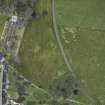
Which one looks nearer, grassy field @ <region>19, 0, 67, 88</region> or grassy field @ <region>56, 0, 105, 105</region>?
grassy field @ <region>56, 0, 105, 105</region>

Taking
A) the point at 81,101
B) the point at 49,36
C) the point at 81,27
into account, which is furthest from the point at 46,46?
the point at 81,101

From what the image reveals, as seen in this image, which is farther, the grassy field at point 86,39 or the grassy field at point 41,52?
the grassy field at point 41,52

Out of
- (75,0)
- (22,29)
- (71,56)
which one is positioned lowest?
(71,56)

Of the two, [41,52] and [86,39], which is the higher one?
[86,39]

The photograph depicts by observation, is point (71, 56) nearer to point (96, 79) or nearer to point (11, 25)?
point (96, 79)
